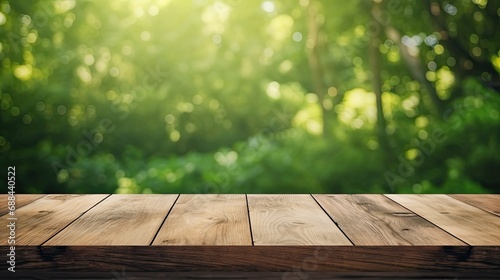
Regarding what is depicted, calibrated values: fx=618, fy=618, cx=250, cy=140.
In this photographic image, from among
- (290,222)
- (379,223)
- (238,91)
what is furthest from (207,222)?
(238,91)

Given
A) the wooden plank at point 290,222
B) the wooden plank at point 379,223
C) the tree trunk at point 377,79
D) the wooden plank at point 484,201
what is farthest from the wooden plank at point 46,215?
the tree trunk at point 377,79

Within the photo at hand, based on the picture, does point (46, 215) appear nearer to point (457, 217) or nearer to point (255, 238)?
point (255, 238)

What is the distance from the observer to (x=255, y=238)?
1.15 meters

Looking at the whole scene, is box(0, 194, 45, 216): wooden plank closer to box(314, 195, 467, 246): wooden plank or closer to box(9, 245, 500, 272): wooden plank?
box(9, 245, 500, 272): wooden plank

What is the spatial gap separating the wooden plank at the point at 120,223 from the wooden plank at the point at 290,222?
0.21 m

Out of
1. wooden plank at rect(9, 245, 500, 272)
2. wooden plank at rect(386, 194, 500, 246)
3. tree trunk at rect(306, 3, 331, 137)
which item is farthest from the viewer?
tree trunk at rect(306, 3, 331, 137)

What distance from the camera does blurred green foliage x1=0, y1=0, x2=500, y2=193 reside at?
4.04 m

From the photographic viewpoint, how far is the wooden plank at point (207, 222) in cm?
113

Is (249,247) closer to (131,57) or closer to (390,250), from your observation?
(390,250)

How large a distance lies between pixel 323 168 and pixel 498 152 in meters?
1.06

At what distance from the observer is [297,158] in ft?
13.1

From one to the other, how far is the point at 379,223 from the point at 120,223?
0.55m

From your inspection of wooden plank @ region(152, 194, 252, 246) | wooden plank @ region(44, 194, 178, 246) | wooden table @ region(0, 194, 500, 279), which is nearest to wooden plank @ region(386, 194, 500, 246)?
wooden table @ region(0, 194, 500, 279)

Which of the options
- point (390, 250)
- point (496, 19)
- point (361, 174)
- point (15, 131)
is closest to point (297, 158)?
point (361, 174)
